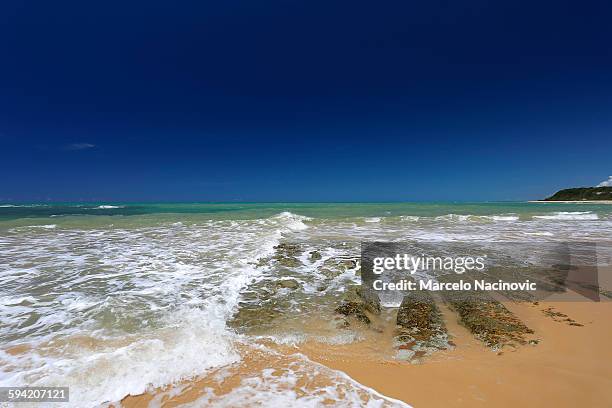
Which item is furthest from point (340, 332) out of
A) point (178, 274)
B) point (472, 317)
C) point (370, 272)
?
point (178, 274)

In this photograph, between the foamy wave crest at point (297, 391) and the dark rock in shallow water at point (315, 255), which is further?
the dark rock in shallow water at point (315, 255)

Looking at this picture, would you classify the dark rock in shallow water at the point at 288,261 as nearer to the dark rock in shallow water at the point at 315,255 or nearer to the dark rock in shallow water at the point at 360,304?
the dark rock in shallow water at the point at 315,255

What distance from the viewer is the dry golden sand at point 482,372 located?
118 inches

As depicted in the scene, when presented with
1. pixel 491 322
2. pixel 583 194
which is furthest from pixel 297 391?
pixel 583 194

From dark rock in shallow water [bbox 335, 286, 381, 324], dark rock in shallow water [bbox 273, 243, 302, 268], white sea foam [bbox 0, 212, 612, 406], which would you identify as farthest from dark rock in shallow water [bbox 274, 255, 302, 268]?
dark rock in shallow water [bbox 335, 286, 381, 324]

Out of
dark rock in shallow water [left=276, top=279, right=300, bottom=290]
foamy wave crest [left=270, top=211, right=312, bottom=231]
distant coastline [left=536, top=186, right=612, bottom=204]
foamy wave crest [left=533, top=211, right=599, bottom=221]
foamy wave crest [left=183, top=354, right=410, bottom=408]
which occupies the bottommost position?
foamy wave crest [left=183, top=354, right=410, bottom=408]

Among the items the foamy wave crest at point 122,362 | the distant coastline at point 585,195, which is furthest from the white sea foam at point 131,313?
the distant coastline at point 585,195

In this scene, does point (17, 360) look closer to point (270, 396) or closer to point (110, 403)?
point (110, 403)

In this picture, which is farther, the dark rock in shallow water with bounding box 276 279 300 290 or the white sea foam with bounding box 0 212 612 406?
the dark rock in shallow water with bounding box 276 279 300 290

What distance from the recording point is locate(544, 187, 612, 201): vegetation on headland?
260 feet

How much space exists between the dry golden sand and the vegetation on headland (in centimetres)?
10506

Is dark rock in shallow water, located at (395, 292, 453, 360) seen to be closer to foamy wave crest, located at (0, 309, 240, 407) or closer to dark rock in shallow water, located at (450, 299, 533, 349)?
dark rock in shallow water, located at (450, 299, 533, 349)

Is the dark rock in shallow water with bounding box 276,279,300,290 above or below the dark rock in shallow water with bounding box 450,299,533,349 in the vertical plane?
above

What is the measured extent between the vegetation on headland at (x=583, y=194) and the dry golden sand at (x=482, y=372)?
105 meters
